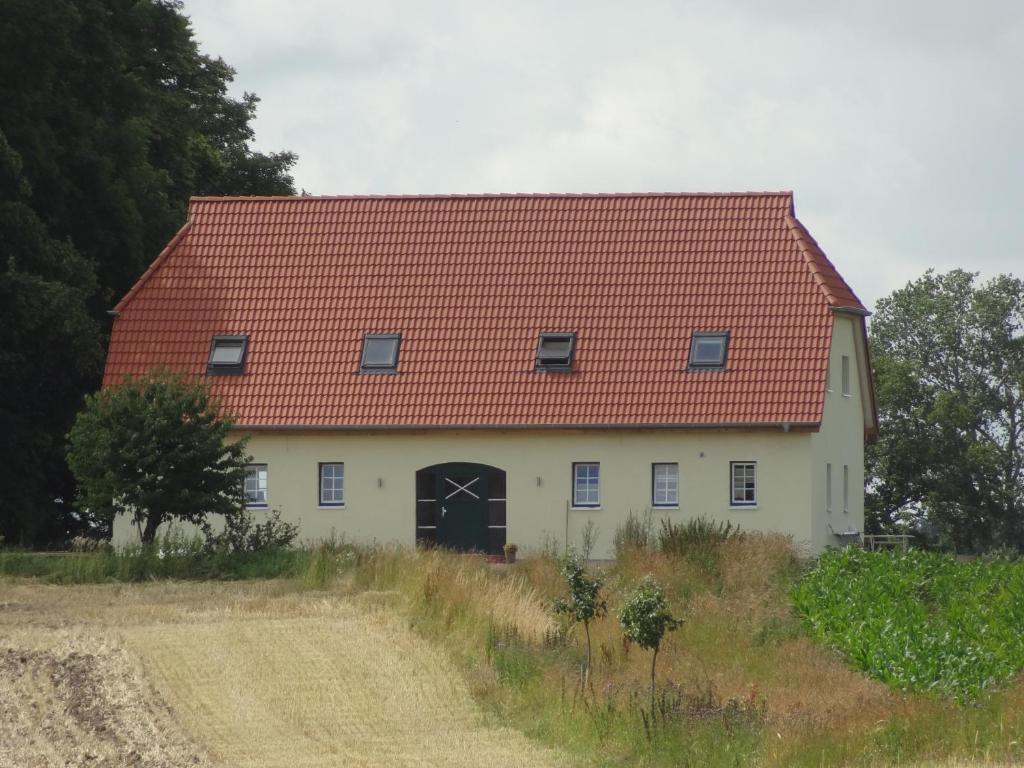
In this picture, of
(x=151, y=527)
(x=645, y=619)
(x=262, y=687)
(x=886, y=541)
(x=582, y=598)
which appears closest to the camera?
(x=645, y=619)

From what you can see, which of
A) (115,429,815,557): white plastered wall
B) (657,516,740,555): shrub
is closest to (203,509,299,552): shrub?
(115,429,815,557): white plastered wall

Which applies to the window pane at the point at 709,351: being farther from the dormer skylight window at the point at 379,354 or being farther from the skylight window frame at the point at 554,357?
the dormer skylight window at the point at 379,354

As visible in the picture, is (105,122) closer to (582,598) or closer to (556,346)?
(556,346)

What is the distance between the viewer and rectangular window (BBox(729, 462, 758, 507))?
39562 mm

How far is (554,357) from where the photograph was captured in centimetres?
4084

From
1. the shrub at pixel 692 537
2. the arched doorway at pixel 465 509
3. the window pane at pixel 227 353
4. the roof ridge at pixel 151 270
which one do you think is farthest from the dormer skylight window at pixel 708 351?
the roof ridge at pixel 151 270

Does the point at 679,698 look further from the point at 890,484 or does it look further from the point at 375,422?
the point at 890,484

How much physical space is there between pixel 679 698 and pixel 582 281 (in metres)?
21.8

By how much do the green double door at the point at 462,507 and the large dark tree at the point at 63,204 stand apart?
7.76 m

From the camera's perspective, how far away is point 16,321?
40.0 m

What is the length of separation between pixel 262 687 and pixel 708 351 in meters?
19.8

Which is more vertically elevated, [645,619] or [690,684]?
[645,619]

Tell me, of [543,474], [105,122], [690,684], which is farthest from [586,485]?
[690,684]

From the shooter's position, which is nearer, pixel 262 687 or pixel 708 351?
pixel 262 687
